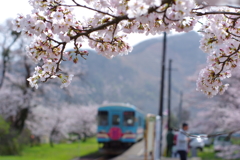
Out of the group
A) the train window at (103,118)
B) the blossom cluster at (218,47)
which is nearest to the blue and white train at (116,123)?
the train window at (103,118)

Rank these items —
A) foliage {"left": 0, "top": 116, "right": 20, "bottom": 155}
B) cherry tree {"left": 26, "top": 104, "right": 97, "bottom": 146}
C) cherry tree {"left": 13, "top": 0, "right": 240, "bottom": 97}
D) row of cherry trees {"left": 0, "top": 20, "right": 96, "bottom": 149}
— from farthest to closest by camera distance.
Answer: cherry tree {"left": 26, "top": 104, "right": 97, "bottom": 146} < row of cherry trees {"left": 0, "top": 20, "right": 96, "bottom": 149} < foliage {"left": 0, "top": 116, "right": 20, "bottom": 155} < cherry tree {"left": 13, "top": 0, "right": 240, "bottom": 97}

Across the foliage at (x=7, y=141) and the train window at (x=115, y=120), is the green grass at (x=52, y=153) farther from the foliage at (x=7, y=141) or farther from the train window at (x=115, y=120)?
the train window at (x=115, y=120)

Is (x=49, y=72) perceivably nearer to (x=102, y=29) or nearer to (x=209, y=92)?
(x=102, y=29)

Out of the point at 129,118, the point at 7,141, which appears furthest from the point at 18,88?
the point at 129,118

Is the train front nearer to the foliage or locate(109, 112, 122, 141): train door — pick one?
locate(109, 112, 122, 141): train door

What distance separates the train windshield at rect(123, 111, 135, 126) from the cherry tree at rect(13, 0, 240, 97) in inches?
679

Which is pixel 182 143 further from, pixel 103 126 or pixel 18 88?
pixel 18 88

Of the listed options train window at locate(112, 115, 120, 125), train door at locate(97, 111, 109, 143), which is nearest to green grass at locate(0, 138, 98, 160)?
train door at locate(97, 111, 109, 143)

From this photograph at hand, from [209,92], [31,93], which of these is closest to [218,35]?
[209,92]

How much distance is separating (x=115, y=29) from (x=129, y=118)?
17.8 metres

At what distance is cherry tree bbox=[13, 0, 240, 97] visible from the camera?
2.58 meters

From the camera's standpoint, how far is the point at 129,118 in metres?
20.5

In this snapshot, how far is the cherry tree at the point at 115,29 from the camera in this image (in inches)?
101

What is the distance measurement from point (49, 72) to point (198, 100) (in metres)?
24.4
